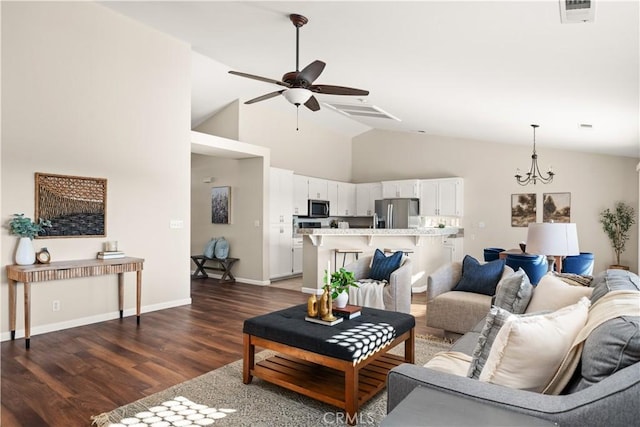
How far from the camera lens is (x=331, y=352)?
2.42 meters

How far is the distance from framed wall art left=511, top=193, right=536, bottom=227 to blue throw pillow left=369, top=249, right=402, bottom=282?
439cm

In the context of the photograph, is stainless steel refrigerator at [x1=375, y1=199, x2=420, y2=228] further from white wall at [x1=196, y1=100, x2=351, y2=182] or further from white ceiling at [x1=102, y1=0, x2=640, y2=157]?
white ceiling at [x1=102, y1=0, x2=640, y2=157]

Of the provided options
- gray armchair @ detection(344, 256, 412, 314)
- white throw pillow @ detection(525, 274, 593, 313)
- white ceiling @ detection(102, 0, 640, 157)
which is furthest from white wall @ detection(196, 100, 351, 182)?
white throw pillow @ detection(525, 274, 593, 313)

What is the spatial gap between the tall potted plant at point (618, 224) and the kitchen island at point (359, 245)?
3.31 metres

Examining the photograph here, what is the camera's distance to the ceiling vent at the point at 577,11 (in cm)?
224

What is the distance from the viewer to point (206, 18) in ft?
14.6

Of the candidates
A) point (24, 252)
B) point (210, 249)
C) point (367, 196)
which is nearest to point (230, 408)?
point (24, 252)

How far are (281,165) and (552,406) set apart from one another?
758cm

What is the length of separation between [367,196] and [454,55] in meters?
6.58

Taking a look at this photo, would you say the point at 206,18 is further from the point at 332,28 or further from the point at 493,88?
the point at 493,88

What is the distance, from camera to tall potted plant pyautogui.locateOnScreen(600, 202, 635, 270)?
22.9ft

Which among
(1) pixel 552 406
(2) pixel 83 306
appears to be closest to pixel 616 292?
(1) pixel 552 406

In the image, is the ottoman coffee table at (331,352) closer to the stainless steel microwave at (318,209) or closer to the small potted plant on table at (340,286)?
the small potted plant on table at (340,286)

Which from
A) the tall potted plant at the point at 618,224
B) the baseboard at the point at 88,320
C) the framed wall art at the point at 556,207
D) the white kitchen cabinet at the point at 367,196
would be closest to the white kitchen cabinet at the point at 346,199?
the white kitchen cabinet at the point at 367,196
